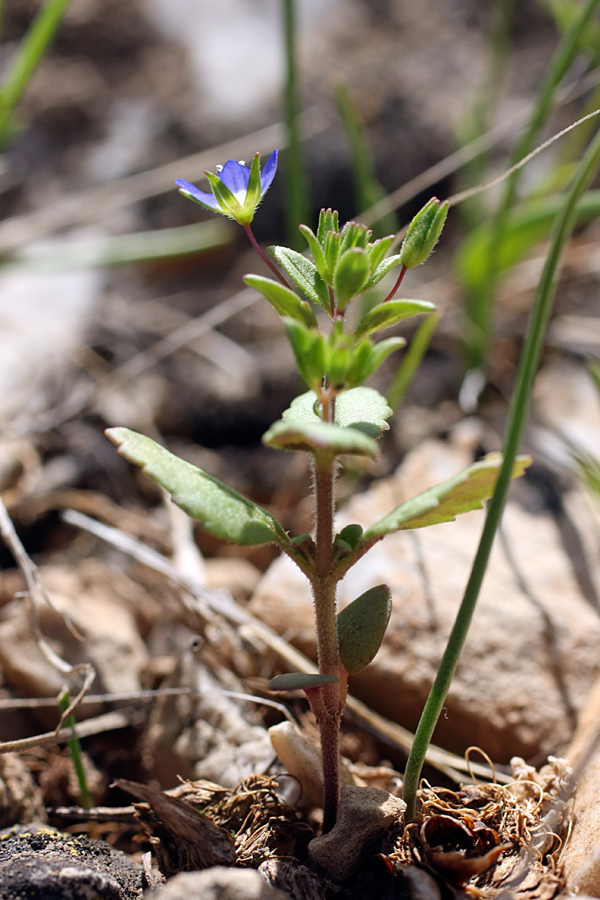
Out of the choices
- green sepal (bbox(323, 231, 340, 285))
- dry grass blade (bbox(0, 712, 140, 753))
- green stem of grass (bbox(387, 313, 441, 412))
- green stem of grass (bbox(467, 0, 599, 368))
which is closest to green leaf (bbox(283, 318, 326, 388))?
green sepal (bbox(323, 231, 340, 285))

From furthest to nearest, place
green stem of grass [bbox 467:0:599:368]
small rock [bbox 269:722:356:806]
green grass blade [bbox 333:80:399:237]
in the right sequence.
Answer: green grass blade [bbox 333:80:399:237], green stem of grass [bbox 467:0:599:368], small rock [bbox 269:722:356:806]

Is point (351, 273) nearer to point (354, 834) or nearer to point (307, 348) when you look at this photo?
point (307, 348)

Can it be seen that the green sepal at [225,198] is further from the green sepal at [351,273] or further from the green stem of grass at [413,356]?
the green stem of grass at [413,356]

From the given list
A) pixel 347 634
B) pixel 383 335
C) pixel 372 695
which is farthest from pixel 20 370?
pixel 347 634

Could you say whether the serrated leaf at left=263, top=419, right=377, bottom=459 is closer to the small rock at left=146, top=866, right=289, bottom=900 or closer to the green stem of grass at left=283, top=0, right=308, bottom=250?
the small rock at left=146, top=866, right=289, bottom=900

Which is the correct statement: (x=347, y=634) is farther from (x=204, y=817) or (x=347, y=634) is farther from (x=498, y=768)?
(x=498, y=768)

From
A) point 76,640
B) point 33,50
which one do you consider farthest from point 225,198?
point 33,50
